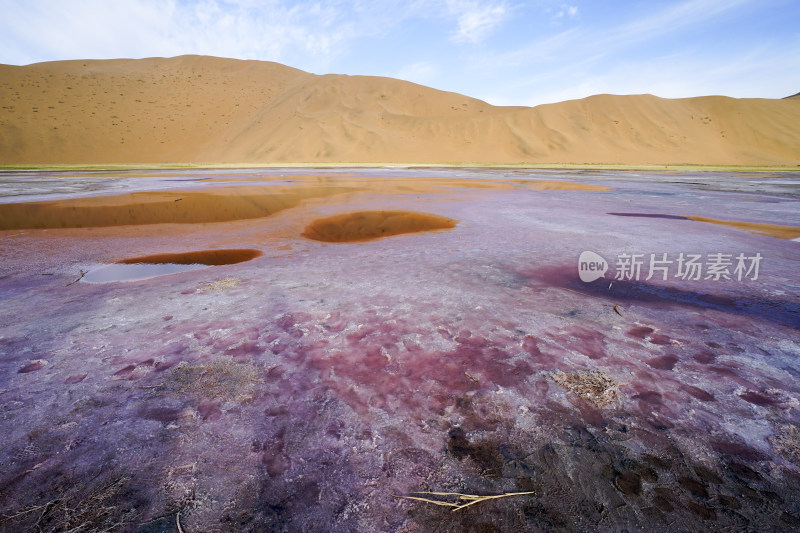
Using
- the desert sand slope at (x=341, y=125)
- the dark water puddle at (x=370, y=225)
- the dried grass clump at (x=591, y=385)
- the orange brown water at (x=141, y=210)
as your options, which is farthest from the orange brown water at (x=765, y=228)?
the desert sand slope at (x=341, y=125)

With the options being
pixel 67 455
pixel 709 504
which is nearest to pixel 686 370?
pixel 709 504

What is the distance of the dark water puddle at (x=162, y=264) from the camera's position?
3916 mm

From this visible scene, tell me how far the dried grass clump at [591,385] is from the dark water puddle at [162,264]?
12.3 ft

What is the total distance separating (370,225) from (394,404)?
5219 millimetres

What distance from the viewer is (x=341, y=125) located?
5312 centimetres

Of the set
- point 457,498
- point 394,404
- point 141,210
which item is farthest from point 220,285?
point 141,210

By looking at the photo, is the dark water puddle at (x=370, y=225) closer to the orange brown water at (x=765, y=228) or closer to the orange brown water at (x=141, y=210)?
the orange brown water at (x=141, y=210)

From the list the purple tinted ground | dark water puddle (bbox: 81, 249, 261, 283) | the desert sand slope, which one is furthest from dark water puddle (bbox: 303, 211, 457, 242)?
the desert sand slope

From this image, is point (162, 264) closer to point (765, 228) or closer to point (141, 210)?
point (141, 210)

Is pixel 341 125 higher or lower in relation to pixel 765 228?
higher

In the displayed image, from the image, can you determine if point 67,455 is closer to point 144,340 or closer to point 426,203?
point 144,340

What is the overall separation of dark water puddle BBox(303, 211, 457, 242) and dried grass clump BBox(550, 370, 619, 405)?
4050 millimetres

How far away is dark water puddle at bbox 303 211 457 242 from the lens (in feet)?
19.4

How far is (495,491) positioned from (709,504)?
73 cm
